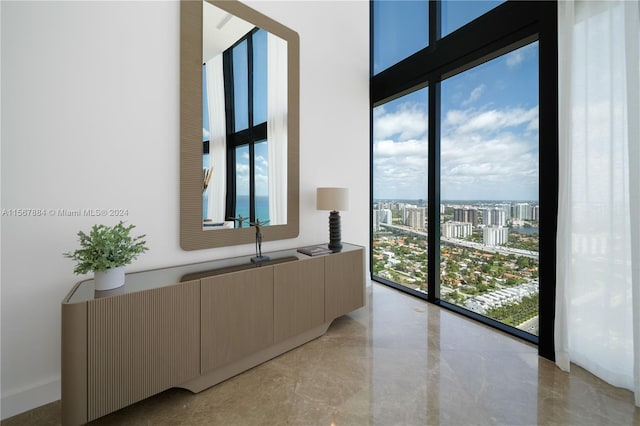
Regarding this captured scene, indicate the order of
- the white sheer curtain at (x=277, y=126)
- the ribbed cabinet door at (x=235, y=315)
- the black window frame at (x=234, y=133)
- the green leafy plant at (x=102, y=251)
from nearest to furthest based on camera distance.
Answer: the green leafy plant at (x=102, y=251) < the ribbed cabinet door at (x=235, y=315) < the black window frame at (x=234, y=133) < the white sheer curtain at (x=277, y=126)

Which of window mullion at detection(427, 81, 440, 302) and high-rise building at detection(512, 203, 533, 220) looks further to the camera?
window mullion at detection(427, 81, 440, 302)

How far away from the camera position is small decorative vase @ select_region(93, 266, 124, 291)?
1388 millimetres

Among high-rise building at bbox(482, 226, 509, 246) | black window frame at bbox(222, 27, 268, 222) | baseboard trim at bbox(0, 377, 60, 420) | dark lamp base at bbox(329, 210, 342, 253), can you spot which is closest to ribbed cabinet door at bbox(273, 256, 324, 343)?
dark lamp base at bbox(329, 210, 342, 253)

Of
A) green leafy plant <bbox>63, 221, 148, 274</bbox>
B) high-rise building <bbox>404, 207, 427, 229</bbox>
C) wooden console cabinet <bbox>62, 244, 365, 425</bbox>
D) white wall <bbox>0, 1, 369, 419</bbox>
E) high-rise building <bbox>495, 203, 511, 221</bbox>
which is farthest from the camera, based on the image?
high-rise building <bbox>404, 207, 427, 229</bbox>

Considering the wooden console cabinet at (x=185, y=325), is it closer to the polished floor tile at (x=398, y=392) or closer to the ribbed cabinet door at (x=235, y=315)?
the ribbed cabinet door at (x=235, y=315)

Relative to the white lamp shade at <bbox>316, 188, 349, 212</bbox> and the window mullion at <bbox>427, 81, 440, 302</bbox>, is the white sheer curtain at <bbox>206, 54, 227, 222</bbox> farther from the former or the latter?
the window mullion at <bbox>427, 81, 440, 302</bbox>

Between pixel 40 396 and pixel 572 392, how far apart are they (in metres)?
3.23

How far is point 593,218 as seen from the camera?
169cm

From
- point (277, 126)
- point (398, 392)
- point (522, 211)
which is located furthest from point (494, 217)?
point (277, 126)

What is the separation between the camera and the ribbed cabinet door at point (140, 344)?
128 centimetres

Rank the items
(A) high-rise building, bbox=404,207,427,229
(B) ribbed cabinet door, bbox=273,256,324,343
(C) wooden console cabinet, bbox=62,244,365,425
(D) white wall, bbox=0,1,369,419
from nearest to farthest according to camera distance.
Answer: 1. (C) wooden console cabinet, bbox=62,244,365,425
2. (D) white wall, bbox=0,1,369,419
3. (B) ribbed cabinet door, bbox=273,256,324,343
4. (A) high-rise building, bbox=404,207,427,229

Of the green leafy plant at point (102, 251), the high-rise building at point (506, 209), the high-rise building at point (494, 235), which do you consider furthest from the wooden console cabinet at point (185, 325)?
the high-rise building at point (506, 209)

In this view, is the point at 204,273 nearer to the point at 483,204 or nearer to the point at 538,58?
the point at 483,204

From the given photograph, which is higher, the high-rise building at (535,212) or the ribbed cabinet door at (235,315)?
the high-rise building at (535,212)
